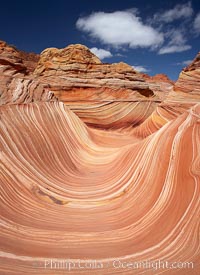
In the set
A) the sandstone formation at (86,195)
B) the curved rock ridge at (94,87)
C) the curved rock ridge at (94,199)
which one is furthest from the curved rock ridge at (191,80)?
the curved rock ridge at (94,199)

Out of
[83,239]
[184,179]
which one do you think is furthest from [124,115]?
[83,239]

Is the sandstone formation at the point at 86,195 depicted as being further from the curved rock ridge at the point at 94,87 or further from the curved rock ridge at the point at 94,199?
the curved rock ridge at the point at 94,87

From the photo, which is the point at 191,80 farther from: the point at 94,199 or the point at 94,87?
the point at 94,199

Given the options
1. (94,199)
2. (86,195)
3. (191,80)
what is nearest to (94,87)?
(191,80)

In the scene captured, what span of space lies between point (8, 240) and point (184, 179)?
1.97m

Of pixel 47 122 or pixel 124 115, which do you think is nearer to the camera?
pixel 47 122

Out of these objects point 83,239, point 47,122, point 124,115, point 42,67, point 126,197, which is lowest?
point 83,239

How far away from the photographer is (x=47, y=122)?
4742 millimetres

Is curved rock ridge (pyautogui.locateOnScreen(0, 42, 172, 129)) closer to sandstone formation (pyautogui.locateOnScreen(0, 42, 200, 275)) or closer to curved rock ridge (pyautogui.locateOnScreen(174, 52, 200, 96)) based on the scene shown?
curved rock ridge (pyautogui.locateOnScreen(174, 52, 200, 96))

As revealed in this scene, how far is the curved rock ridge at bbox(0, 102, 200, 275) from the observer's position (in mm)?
2229

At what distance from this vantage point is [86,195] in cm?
348

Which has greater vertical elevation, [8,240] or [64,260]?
[8,240]

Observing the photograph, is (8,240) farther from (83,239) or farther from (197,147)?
(197,147)

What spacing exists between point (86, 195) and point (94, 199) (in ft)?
0.50
